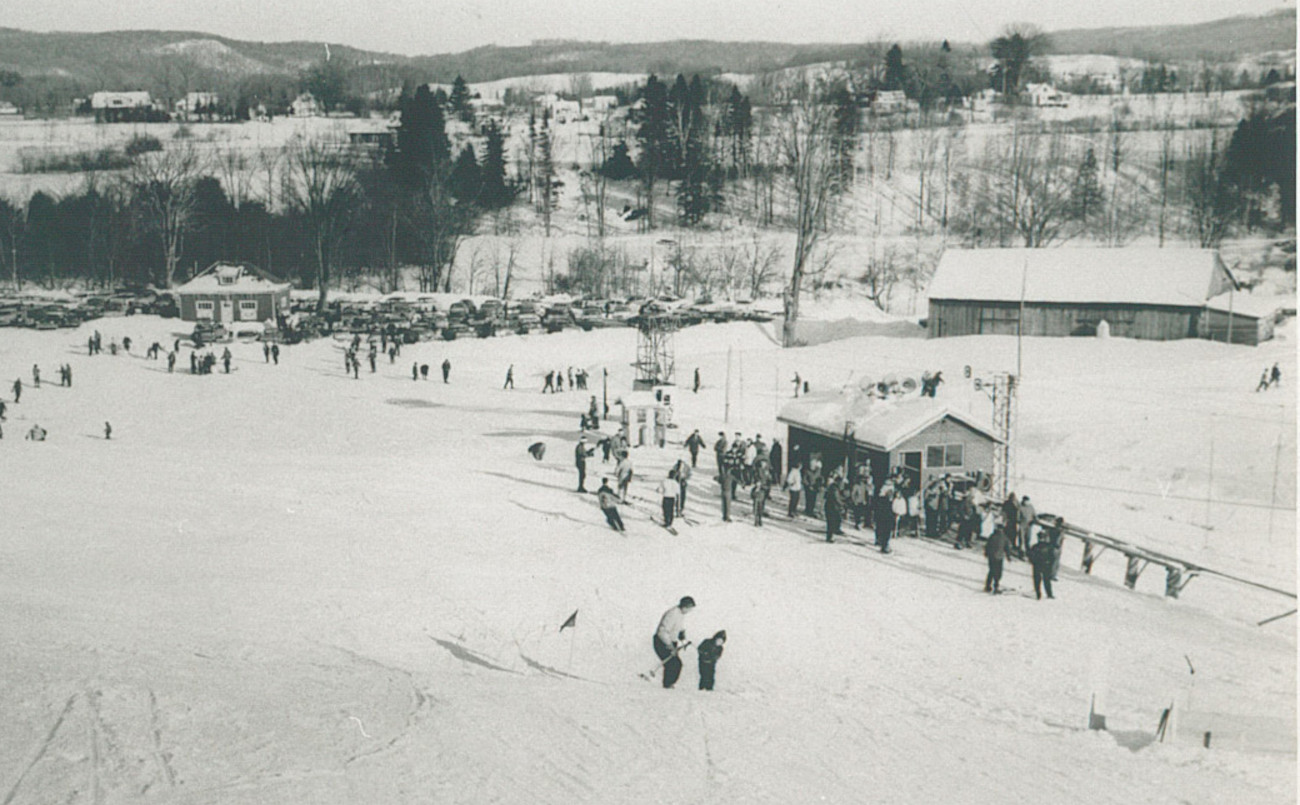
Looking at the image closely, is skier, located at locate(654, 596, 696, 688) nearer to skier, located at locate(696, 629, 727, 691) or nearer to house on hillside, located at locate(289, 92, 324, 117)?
skier, located at locate(696, 629, 727, 691)

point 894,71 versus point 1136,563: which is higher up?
point 894,71

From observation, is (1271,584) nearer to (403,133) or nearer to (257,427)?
(257,427)

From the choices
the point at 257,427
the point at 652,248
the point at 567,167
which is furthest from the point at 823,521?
the point at 567,167

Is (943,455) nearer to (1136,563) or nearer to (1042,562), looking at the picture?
(1136,563)

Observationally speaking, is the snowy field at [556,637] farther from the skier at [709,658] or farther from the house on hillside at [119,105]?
the house on hillside at [119,105]

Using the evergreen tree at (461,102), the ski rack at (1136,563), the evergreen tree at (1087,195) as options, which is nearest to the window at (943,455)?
the ski rack at (1136,563)

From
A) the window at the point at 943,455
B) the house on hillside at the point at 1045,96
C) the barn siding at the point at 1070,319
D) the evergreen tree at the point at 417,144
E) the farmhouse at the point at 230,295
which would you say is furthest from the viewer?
the house on hillside at the point at 1045,96

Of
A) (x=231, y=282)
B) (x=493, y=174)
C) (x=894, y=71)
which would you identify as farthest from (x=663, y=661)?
(x=894, y=71)
